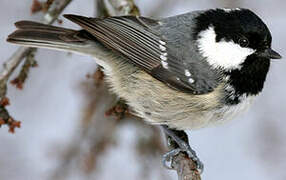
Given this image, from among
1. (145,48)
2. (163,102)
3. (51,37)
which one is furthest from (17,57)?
(163,102)

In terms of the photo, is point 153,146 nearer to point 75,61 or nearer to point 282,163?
point 282,163

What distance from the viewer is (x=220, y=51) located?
2.91 meters

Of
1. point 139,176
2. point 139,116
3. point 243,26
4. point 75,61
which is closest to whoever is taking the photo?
point 243,26

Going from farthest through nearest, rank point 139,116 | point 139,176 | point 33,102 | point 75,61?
1. point 75,61
2. point 33,102
3. point 139,176
4. point 139,116

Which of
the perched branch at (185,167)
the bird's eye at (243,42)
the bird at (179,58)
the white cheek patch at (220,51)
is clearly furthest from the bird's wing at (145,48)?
the perched branch at (185,167)

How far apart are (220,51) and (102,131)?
112 centimetres

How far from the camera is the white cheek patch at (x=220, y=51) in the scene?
2850 millimetres

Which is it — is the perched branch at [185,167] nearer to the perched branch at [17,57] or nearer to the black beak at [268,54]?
the black beak at [268,54]

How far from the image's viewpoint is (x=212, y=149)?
4.70m

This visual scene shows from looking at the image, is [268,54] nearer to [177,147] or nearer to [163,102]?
[163,102]

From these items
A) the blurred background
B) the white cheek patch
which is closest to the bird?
the white cheek patch

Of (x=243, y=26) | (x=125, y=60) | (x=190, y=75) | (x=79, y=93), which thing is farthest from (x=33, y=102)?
(x=243, y=26)

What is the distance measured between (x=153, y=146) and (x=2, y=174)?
4.14ft

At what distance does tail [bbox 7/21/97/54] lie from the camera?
304 cm
